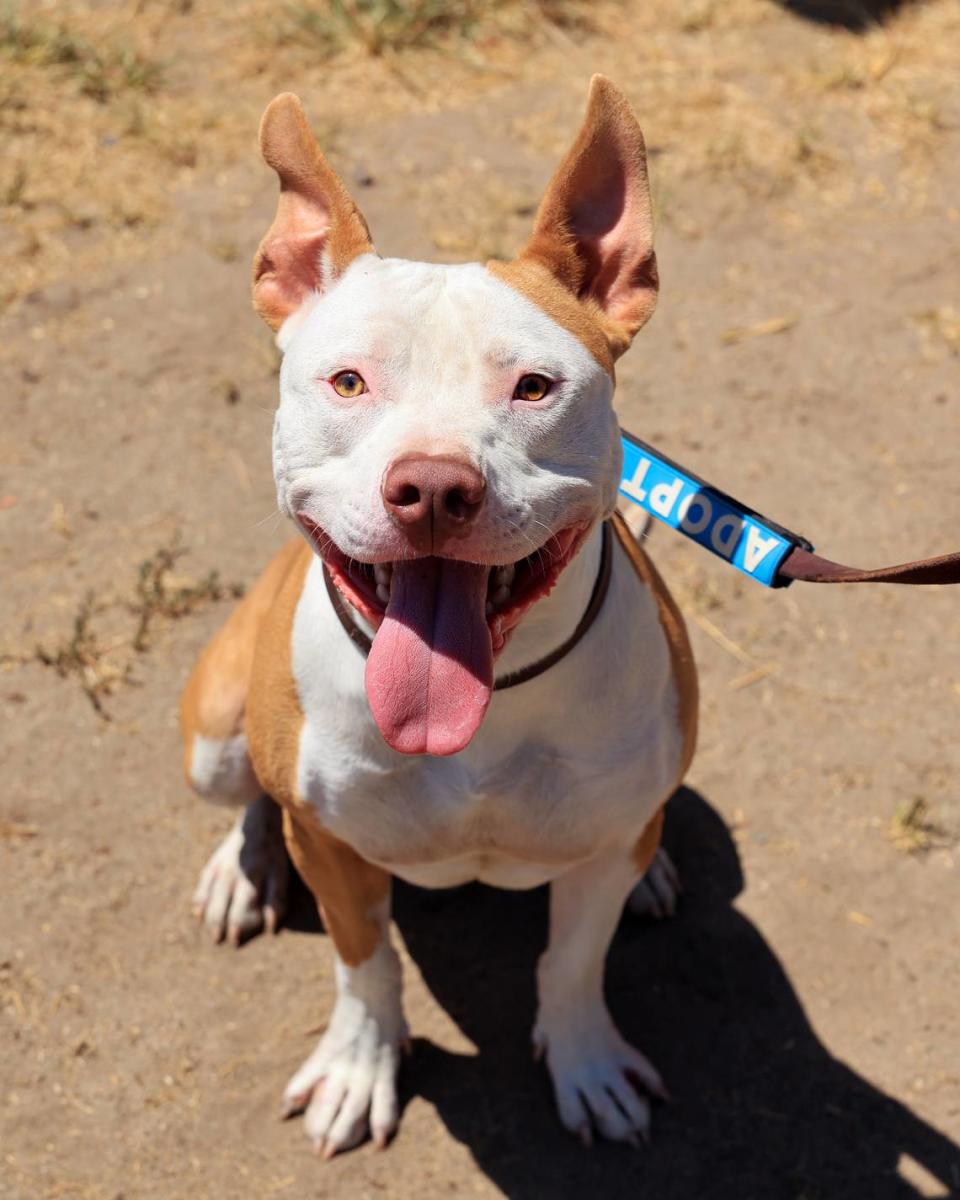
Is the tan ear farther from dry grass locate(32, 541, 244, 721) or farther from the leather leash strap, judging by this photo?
dry grass locate(32, 541, 244, 721)

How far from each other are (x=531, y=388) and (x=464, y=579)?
13.1 inches

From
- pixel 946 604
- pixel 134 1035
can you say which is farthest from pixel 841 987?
pixel 134 1035

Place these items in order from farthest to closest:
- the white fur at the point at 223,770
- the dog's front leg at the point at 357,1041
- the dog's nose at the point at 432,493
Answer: the white fur at the point at 223,770
the dog's front leg at the point at 357,1041
the dog's nose at the point at 432,493

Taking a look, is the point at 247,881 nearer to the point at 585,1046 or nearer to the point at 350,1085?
the point at 350,1085

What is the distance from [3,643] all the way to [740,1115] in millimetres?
2626

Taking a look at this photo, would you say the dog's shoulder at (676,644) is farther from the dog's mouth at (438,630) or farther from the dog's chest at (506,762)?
the dog's mouth at (438,630)

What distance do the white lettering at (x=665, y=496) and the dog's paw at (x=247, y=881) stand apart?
1.51 metres

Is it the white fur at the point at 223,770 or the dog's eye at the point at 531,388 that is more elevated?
the dog's eye at the point at 531,388

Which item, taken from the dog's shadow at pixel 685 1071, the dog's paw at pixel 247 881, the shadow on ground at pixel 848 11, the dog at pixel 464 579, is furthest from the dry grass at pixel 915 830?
the shadow on ground at pixel 848 11

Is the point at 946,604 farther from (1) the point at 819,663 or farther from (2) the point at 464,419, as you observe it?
(2) the point at 464,419

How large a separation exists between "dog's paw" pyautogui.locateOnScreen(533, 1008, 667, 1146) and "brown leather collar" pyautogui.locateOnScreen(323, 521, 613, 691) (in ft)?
4.19

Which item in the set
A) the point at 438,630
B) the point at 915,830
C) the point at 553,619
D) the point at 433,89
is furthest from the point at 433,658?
the point at 433,89

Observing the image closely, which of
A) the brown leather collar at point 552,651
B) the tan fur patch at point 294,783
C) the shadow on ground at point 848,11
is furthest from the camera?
the shadow on ground at point 848,11

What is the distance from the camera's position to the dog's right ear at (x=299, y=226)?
8.18 ft
